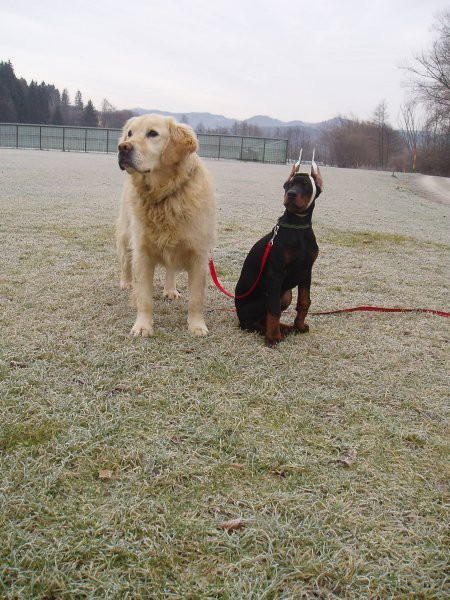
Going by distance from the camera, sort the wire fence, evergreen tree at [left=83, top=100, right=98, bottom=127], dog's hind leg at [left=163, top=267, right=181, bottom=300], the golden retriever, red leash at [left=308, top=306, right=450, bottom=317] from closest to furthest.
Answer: the golden retriever, red leash at [left=308, top=306, right=450, bottom=317], dog's hind leg at [left=163, top=267, right=181, bottom=300], the wire fence, evergreen tree at [left=83, top=100, right=98, bottom=127]

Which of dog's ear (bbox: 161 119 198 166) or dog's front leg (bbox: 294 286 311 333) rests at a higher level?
dog's ear (bbox: 161 119 198 166)

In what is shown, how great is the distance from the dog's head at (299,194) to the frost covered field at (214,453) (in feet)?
3.19

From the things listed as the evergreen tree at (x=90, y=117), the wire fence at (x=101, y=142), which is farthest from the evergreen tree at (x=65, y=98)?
the wire fence at (x=101, y=142)

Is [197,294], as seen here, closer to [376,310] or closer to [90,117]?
[376,310]

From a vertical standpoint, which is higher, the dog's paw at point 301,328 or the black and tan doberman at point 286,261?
the black and tan doberman at point 286,261

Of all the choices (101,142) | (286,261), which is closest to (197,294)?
(286,261)

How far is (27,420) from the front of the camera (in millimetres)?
2229

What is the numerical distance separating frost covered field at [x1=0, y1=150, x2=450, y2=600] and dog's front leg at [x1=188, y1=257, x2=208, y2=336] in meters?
0.13

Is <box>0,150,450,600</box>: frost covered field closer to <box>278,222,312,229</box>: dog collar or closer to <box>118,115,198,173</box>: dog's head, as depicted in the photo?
<box>278,222,312,229</box>: dog collar

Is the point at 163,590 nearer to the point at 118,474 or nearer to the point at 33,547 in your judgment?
the point at 33,547

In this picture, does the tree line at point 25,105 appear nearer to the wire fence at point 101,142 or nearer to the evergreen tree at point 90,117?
the evergreen tree at point 90,117

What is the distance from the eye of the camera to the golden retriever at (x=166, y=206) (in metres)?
3.39

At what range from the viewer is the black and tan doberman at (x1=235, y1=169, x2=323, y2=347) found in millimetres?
3176

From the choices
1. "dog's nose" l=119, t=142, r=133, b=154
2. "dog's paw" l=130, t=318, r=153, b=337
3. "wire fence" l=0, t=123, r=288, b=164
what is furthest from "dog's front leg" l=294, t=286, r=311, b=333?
"wire fence" l=0, t=123, r=288, b=164
